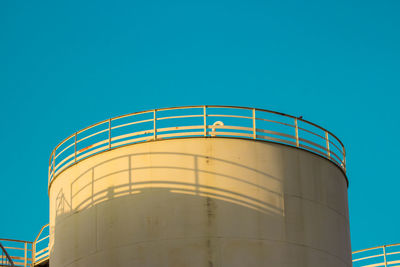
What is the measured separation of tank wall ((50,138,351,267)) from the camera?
79.5ft

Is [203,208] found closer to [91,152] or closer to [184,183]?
Answer: [184,183]

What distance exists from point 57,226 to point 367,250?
44.7ft

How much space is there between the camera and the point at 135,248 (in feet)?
80.3

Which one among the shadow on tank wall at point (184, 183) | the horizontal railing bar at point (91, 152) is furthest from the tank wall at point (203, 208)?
the horizontal railing bar at point (91, 152)

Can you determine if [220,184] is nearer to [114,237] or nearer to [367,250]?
[114,237]

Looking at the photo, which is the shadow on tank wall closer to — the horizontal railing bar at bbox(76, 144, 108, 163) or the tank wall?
the tank wall

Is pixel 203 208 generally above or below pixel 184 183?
below

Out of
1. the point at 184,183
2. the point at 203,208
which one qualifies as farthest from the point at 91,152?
the point at 203,208

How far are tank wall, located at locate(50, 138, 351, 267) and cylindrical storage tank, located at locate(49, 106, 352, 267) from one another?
31 mm

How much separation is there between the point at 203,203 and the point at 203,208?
A: 152 millimetres

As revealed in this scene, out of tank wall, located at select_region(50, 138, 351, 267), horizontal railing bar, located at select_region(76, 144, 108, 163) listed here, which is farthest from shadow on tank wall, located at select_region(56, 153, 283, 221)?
horizontal railing bar, located at select_region(76, 144, 108, 163)

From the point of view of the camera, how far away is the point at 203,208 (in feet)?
80.3

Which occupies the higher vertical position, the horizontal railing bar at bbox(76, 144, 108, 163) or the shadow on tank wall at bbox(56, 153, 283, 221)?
the horizontal railing bar at bbox(76, 144, 108, 163)

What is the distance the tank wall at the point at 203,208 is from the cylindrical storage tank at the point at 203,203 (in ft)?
0.10
